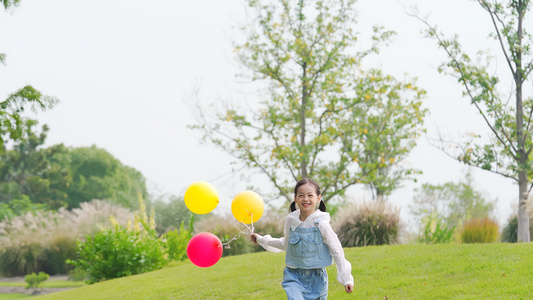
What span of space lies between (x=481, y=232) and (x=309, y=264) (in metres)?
8.84

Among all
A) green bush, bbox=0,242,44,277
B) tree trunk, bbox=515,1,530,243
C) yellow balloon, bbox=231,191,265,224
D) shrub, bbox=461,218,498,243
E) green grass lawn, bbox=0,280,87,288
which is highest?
tree trunk, bbox=515,1,530,243

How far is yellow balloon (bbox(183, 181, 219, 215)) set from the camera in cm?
562

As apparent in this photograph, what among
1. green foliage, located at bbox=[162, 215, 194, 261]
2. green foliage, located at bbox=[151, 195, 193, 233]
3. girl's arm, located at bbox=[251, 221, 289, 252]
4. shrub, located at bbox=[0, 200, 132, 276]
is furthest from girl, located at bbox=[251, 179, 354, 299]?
green foliage, located at bbox=[151, 195, 193, 233]

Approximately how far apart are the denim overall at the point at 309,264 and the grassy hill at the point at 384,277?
8.22 ft

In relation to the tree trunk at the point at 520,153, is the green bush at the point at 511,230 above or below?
below

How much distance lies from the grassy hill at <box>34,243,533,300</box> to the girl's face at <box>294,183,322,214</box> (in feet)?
9.02

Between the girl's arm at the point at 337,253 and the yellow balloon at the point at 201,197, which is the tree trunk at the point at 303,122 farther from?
the girl's arm at the point at 337,253

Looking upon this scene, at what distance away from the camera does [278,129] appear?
52.6 ft

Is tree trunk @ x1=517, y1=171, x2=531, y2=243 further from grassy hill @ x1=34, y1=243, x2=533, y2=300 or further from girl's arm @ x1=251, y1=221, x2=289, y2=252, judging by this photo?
girl's arm @ x1=251, y1=221, x2=289, y2=252

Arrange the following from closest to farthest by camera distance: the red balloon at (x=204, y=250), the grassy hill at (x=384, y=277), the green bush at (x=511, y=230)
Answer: the red balloon at (x=204, y=250) < the grassy hill at (x=384, y=277) < the green bush at (x=511, y=230)

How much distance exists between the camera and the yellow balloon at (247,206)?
548cm

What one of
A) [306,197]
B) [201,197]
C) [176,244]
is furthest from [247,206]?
[176,244]

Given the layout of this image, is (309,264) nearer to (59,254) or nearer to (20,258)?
(59,254)

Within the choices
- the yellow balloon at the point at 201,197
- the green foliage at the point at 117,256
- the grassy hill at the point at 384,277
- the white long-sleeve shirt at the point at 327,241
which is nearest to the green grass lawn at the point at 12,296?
the green foliage at the point at 117,256
